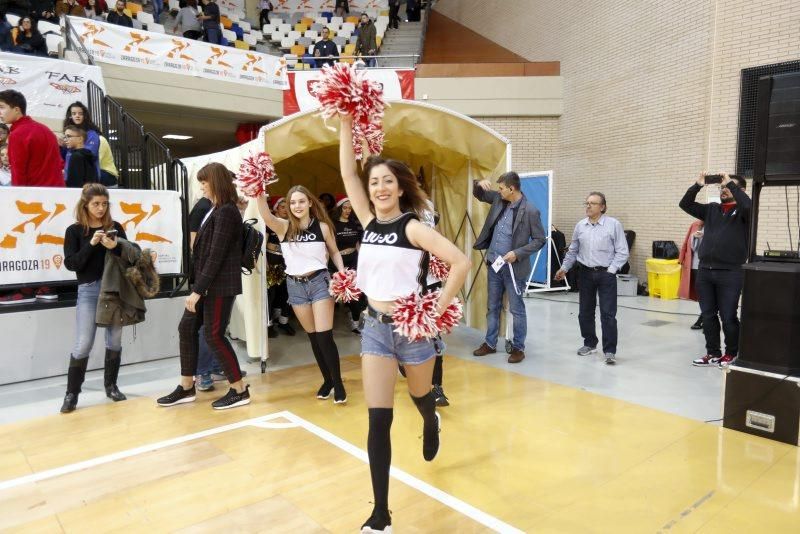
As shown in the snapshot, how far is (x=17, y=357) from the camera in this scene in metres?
4.96

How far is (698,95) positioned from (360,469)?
10.5 metres

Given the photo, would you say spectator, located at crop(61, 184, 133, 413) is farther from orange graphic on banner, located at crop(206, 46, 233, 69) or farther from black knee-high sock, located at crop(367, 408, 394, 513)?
orange graphic on banner, located at crop(206, 46, 233, 69)

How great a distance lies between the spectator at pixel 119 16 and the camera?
40.7 feet

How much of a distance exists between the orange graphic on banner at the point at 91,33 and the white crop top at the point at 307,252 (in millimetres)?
8743

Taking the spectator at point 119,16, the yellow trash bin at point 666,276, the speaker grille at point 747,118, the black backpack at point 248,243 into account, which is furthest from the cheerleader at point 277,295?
the spectator at point 119,16

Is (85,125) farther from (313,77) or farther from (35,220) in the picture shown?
(313,77)

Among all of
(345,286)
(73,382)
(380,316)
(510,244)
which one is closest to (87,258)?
(73,382)

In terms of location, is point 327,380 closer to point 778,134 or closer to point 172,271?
point 172,271

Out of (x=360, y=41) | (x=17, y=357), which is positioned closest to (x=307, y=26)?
(x=360, y=41)

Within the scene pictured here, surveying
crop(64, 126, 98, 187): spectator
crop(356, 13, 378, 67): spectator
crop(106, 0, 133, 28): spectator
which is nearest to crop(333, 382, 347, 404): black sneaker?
crop(64, 126, 98, 187): spectator

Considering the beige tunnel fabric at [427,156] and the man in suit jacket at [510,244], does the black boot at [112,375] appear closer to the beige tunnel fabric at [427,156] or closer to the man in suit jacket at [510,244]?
the beige tunnel fabric at [427,156]

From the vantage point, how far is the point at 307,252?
14.4 ft

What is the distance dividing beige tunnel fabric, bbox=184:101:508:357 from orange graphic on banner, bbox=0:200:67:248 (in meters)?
1.77

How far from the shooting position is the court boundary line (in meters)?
2.78
